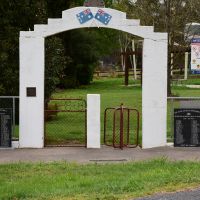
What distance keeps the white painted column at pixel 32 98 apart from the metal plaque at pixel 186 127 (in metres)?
3.52

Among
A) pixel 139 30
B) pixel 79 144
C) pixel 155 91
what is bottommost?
pixel 79 144

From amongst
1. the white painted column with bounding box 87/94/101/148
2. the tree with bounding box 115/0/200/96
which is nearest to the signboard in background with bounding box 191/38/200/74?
the white painted column with bounding box 87/94/101/148

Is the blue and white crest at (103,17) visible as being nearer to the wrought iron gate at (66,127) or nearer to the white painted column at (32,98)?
the white painted column at (32,98)

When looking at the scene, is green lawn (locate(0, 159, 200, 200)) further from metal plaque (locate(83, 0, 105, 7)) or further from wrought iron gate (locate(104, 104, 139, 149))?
metal plaque (locate(83, 0, 105, 7))

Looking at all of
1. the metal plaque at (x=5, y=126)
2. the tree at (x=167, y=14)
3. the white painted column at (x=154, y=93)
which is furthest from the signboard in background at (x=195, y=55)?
the tree at (x=167, y=14)

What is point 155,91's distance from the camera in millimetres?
15648

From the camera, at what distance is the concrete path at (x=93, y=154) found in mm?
13789

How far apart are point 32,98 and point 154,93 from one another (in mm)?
3210

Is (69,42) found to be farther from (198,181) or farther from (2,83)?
(198,181)

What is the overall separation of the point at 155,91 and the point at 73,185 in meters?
6.34

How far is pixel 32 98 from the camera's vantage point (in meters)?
15.6

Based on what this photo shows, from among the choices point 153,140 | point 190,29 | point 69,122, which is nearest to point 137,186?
point 153,140

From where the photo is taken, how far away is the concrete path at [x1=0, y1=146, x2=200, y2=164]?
13.8m

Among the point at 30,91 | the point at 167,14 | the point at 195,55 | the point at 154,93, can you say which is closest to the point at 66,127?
the point at 30,91
